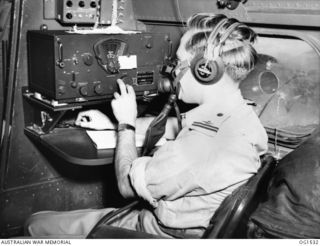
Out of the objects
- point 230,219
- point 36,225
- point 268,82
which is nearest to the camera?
point 230,219

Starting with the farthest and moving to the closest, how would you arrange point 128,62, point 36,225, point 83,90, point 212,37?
1. point 128,62
2. point 83,90
3. point 36,225
4. point 212,37

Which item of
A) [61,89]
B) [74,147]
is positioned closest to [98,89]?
[61,89]

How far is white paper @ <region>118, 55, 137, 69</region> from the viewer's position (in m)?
1.96

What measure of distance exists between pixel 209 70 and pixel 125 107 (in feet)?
1.62

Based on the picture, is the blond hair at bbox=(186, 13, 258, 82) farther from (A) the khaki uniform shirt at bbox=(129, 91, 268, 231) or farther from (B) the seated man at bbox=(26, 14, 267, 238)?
(A) the khaki uniform shirt at bbox=(129, 91, 268, 231)

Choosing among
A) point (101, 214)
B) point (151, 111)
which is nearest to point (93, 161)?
point (101, 214)

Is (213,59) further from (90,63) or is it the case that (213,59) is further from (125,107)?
(90,63)

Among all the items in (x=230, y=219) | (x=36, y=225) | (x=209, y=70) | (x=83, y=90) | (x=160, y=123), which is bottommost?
(x=36, y=225)

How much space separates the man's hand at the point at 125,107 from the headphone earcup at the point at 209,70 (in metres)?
0.40

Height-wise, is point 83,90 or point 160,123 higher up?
point 83,90

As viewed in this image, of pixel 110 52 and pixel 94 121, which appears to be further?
pixel 94 121

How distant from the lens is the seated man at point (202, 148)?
1313 mm

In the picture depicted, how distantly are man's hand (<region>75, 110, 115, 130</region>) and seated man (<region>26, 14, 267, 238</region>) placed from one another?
44cm

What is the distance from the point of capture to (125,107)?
175 centimetres
